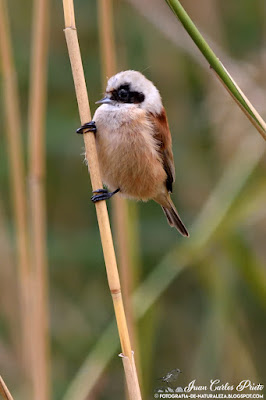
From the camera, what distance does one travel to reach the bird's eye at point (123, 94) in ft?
6.37

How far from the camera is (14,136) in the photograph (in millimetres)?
2121

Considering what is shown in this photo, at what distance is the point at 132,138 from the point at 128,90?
172 mm

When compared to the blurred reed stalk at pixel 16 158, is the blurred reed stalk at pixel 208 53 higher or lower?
lower

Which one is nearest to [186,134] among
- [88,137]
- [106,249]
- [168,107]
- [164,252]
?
[168,107]

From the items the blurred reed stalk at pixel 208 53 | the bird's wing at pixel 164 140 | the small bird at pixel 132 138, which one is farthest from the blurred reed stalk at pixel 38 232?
the blurred reed stalk at pixel 208 53

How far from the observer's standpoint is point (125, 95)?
1.96 meters

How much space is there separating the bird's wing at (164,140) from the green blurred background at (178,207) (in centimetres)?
20

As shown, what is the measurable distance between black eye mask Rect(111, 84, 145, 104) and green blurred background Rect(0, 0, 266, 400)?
0.52 meters

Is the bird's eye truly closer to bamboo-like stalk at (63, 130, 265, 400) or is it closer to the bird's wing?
the bird's wing

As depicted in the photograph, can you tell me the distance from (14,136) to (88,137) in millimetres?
607

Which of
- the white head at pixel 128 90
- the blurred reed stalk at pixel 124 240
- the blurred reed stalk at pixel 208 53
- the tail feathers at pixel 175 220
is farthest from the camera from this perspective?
the tail feathers at pixel 175 220

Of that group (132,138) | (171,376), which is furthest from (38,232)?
(171,376)

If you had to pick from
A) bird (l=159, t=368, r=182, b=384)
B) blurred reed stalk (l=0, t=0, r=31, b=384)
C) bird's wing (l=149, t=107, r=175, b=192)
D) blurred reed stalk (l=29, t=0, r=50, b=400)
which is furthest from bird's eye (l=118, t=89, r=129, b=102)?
bird (l=159, t=368, r=182, b=384)

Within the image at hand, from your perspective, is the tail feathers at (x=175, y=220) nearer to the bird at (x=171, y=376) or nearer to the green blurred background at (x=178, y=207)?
the green blurred background at (x=178, y=207)
